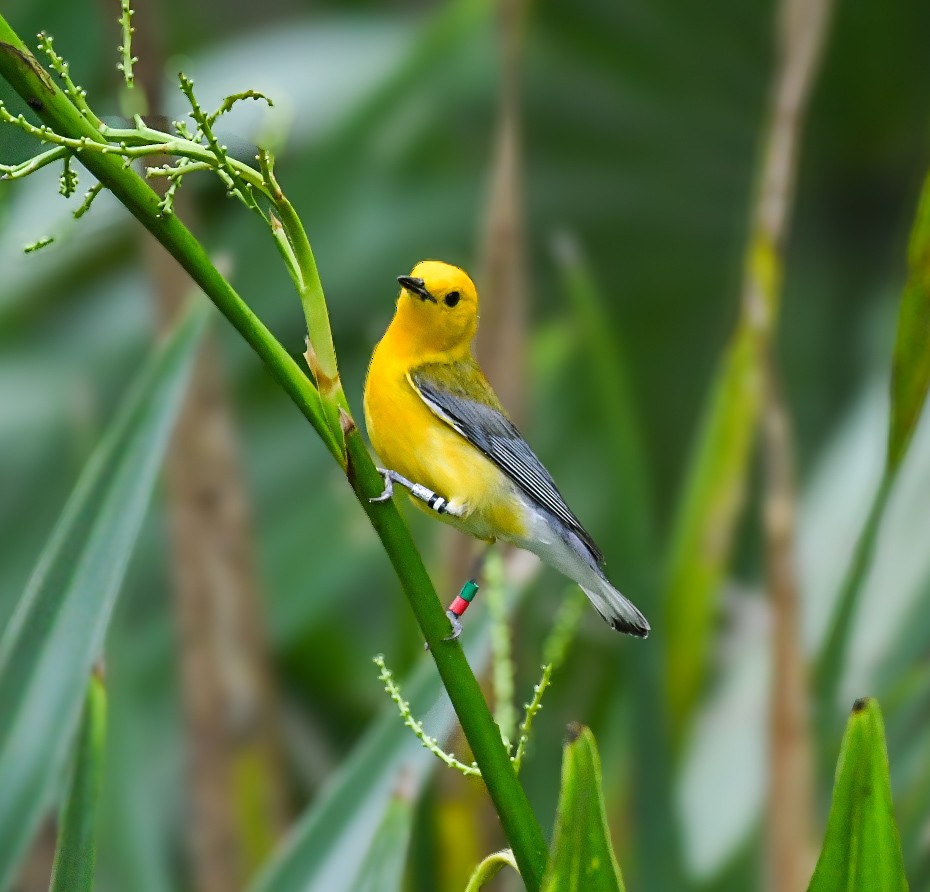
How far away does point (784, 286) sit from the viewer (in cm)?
250

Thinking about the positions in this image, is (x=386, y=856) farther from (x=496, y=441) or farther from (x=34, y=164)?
(x=34, y=164)

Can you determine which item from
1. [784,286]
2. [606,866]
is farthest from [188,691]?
[784,286]

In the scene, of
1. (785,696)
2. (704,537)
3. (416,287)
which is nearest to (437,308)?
(416,287)

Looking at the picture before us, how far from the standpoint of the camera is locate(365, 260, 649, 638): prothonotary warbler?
0.77m

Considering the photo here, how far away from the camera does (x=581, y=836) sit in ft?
1.63

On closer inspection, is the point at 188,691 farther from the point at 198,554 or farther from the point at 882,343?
the point at 882,343

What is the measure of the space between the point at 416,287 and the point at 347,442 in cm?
30

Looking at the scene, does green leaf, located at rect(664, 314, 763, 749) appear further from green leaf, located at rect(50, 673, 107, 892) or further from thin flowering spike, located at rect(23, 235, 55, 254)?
thin flowering spike, located at rect(23, 235, 55, 254)

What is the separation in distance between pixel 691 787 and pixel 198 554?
62 cm

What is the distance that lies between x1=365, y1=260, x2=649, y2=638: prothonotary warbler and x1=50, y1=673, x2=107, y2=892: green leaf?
8.2 inches

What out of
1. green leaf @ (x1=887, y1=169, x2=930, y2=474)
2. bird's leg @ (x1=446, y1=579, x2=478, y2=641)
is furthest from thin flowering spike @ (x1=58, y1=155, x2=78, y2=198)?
green leaf @ (x1=887, y1=169, x2=930, y2=474)

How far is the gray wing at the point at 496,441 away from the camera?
0.81 metres

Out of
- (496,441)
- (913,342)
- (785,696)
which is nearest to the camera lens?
(913,342)

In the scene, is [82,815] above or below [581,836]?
above
